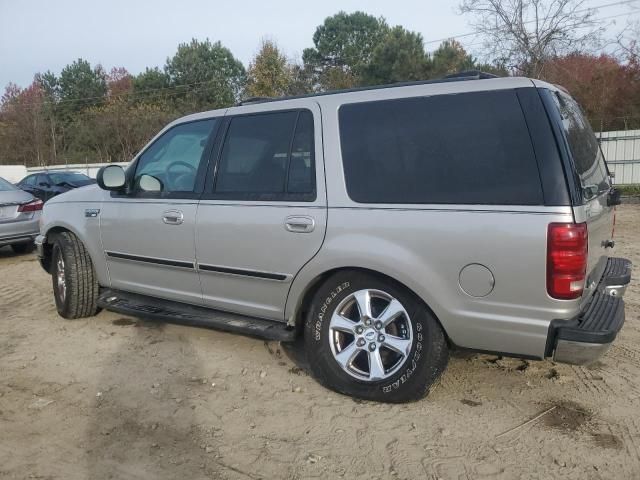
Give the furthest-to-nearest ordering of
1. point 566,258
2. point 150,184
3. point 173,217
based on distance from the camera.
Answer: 1. point 150,184
2. point 173,217
3. point 566,258

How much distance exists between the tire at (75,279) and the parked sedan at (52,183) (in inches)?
429

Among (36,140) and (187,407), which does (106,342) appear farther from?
(36,140)

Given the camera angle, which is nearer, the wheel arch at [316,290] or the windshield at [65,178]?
the wheel arch at [316,290]

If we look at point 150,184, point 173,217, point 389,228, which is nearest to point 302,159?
point 389,228

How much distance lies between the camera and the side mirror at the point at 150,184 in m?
4.44

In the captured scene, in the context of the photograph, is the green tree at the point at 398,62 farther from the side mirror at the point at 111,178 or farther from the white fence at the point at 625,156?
the side mirror at the point at 111,178

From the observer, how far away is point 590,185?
124 inches

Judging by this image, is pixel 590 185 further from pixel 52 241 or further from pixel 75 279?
pixel 52 241

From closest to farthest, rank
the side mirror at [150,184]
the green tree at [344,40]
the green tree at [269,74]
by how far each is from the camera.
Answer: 1. the side mirror at [150,184]
2. the green tree at [269,74]
3. the green tree at [344,40]

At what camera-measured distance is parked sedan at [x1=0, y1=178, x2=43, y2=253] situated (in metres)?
8.70

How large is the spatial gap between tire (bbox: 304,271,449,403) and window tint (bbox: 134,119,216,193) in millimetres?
1500

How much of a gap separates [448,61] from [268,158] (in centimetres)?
2852

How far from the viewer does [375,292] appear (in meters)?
3.36

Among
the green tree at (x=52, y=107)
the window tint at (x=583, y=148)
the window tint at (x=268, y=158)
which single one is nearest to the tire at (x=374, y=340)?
the window tint at (x=268, y=158)
